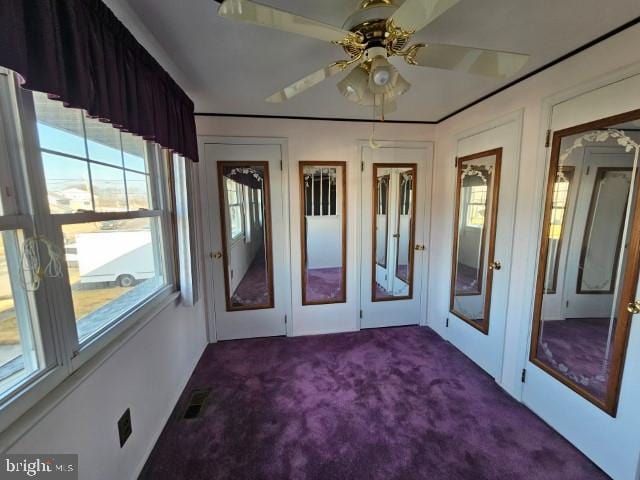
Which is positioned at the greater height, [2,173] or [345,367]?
[2,173]

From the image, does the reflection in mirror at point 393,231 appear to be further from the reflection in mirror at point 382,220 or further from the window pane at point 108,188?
the window pane at point 108,188

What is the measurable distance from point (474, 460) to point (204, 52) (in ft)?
9.10

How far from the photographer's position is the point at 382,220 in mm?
2938

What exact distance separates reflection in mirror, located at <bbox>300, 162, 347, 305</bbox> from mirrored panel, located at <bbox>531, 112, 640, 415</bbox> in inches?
65.9

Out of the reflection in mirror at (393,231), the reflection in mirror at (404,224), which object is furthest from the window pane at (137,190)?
the reflection in mirror at (404,224)

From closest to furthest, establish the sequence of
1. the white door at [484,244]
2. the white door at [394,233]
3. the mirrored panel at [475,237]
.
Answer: the white door at [484,244] < the mirrored panel at [475,237] < the white door at [394,233]

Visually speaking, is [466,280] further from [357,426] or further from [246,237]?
[246,237]

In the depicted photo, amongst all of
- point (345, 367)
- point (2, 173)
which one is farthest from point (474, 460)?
point (2, 173)

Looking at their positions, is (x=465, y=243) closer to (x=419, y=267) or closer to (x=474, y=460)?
(x=419, y=267)

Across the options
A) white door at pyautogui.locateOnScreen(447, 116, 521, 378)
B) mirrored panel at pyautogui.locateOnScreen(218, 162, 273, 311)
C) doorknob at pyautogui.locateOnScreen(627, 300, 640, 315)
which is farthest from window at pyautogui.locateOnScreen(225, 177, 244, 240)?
doorknob at pyautogui.locateOnScreen(627, 300, 640, 315)

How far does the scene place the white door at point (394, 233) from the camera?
2838 millimetres

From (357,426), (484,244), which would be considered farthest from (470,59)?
(357,426)

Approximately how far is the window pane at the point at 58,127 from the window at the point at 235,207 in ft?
4.88

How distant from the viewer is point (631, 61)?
1.29 metres
